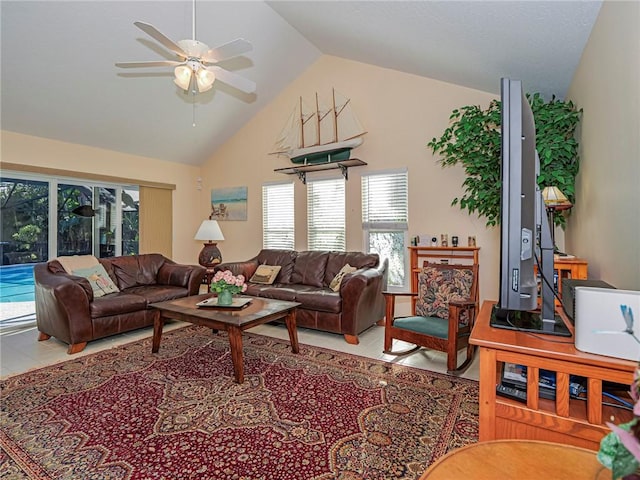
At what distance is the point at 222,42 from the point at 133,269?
3.14 m

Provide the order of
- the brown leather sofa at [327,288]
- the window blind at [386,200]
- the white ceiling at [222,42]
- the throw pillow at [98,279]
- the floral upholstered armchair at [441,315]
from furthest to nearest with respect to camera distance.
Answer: the window blind at [386,200] < the throw pillow at [98,279] < the brown leather sofa at [327,288] < the floral upholstered armchair at [441,315] < the white ceiling at [222,42]

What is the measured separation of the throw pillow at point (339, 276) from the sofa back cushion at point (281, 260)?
769 millimetres

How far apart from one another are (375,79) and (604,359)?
4.43 meters

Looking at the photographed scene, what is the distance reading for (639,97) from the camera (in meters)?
1.55

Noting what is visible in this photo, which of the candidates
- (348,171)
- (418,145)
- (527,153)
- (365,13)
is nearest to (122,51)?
(365,13)

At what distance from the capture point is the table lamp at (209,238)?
17.2 ft

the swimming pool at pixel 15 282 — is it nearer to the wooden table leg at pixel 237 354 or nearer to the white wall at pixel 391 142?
the white wall at pixel 391 142

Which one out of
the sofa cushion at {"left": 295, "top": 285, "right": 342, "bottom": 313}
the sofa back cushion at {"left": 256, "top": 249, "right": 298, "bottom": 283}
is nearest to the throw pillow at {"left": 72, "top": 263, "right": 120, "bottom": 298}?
the sofa back cushion at {"left": 256, "top": 249, "right": 298, "bottom": 283}

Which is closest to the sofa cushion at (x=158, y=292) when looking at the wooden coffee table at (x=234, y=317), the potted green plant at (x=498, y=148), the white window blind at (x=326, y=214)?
the wooden coffee table at (x=234, y=317)

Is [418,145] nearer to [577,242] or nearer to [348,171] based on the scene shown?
[348,171]

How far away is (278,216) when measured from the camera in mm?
5688

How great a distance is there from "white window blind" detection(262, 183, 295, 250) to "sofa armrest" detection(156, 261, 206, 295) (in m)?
1.46

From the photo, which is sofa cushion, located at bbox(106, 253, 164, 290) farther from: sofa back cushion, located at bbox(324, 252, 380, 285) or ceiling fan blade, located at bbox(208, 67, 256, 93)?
ceiling fan blade, located at bbox(208, 67, 256, 93)

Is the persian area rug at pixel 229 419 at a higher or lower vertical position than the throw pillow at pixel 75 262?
lower
